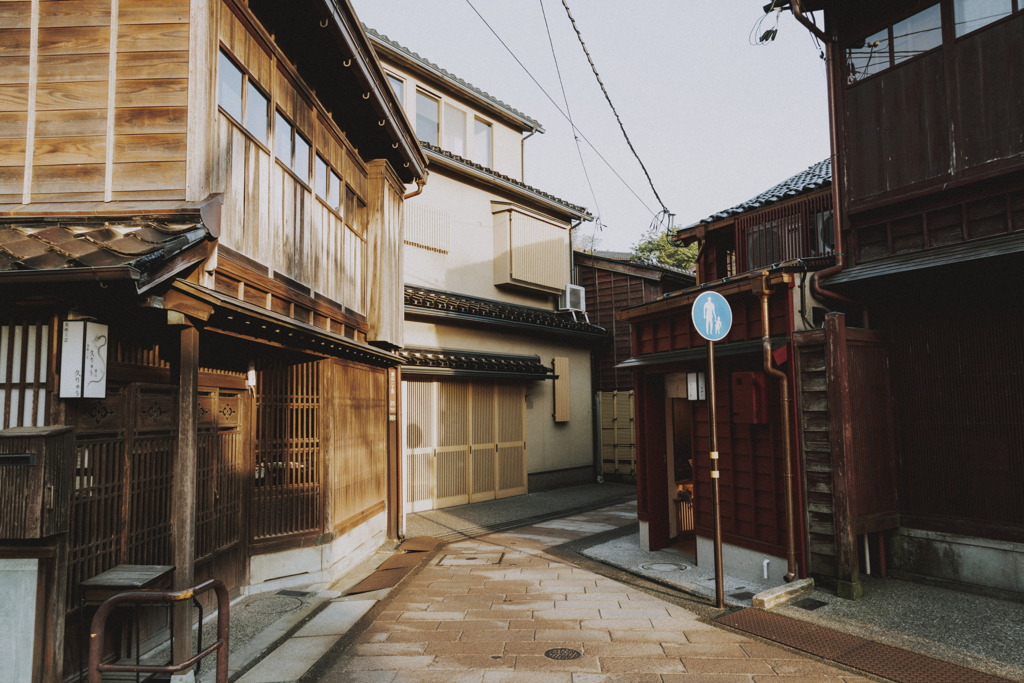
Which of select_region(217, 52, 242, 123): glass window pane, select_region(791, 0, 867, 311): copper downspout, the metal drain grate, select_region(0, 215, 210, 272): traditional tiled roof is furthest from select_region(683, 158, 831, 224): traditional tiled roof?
select_region(0, 215, 210, 272): traditional tiled roof

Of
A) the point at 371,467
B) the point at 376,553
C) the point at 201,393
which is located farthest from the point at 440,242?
the point at 201,393

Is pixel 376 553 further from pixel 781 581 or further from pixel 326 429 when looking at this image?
pixel 781 581

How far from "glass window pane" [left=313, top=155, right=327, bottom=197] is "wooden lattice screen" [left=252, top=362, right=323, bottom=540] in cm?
270

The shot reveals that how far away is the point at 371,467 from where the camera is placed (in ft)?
39.4

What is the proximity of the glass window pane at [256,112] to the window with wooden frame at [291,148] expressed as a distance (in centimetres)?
24

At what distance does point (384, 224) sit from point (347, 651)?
809 centimetres

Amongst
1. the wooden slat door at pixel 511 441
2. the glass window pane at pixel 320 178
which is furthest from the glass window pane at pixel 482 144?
Answer: the glass window pane at pixel 320 178

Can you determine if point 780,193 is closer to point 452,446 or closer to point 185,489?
point 452,446

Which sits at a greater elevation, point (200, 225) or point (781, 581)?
point (200, 225)

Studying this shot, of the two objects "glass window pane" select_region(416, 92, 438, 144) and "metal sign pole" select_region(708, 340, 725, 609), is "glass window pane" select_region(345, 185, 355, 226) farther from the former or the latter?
"glass window pane" select_region(416, 92, 438, 144)

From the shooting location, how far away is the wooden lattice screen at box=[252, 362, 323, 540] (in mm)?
9070

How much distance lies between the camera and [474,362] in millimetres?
17047

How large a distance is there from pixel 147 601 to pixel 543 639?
13.6ft

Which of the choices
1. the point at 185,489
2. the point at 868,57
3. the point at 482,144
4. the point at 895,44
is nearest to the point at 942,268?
the point at 895,44
